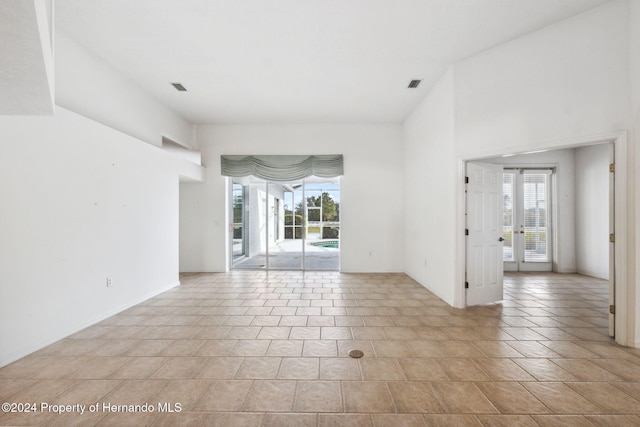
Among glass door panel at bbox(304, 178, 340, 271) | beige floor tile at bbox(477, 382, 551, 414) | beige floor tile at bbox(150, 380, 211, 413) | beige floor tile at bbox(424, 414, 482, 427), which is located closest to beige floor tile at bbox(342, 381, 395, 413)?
beige floor tile at bbox(424, 414, 482, 427)

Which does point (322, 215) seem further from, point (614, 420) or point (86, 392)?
point (614, 420)

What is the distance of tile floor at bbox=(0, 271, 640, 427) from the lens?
1.77 m

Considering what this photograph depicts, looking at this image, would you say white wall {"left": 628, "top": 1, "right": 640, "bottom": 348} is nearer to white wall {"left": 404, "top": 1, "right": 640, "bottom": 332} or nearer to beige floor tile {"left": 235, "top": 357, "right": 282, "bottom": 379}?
white wall {"left": 404, "top": 1, "right": 640, "bottom": 332}

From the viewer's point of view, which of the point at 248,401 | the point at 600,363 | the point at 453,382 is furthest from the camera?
the point at 600,363

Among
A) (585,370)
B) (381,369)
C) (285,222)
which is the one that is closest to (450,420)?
(381,369)

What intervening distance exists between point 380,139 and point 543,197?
4.09m

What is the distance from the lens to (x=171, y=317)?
11.4 ft

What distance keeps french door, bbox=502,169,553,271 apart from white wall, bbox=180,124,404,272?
→ 266 centimetres

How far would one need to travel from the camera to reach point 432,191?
14.8ft

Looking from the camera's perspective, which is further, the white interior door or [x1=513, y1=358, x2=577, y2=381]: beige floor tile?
the white interior door

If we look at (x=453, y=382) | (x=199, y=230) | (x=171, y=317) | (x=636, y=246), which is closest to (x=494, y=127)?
(x=636, y=246)

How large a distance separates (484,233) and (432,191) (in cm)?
105

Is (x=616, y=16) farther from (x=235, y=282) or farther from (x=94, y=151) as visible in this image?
(x=235, y=282)

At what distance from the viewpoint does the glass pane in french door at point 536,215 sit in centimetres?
622
